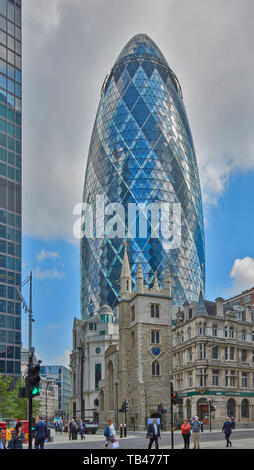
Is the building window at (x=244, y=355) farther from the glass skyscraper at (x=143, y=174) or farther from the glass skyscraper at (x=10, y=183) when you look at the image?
the glass skyscraper at (x=143, y=174)

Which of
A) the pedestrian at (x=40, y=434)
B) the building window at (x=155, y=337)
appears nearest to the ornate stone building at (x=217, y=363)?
the building window at (x=155, y=337)

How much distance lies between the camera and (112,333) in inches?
3981

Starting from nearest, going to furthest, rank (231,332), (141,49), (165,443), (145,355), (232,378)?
1. (165,443)
2. (232,378)
3. (231,332)
4. (145,355)
5. (141,49)

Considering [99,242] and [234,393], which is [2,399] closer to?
[234,393]

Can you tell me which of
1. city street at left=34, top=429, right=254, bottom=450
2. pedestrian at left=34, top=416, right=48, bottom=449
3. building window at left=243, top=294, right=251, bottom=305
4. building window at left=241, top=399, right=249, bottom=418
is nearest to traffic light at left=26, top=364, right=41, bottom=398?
pedestrian at left=34, top=416, right=48, bottom=449

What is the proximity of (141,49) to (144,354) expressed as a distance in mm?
91704

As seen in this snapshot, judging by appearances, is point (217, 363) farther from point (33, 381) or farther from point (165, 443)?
point (33, 381)

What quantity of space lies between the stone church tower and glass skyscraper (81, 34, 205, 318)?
136 feet

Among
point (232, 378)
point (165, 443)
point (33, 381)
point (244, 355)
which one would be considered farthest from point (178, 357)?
point (33, 381)

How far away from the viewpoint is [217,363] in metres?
58.2

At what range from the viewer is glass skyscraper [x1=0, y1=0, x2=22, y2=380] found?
90.4 m

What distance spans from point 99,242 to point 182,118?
117 ft

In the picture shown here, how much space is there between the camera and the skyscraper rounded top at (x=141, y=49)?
13412 cm

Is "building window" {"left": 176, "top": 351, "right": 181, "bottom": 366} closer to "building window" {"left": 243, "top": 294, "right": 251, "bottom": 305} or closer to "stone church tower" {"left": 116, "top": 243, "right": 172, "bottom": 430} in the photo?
"stone church tower" {"left": 116, "top": 243, "right": 172, "bottom": 430}
